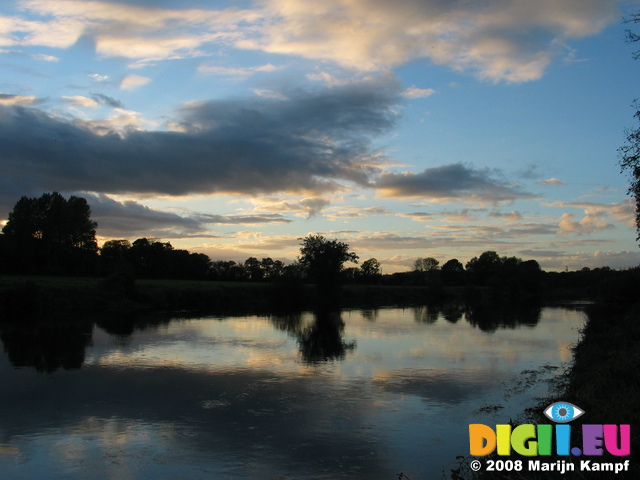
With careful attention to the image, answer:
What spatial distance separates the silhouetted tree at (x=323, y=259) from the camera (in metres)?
63.7

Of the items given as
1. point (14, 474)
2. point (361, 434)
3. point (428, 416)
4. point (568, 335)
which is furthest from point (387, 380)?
point (568, 335)

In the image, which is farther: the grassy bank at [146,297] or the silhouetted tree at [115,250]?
the silhouetted tree at [115,250]

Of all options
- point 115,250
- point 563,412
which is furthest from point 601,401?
point 115,250

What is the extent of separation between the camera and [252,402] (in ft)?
42.7

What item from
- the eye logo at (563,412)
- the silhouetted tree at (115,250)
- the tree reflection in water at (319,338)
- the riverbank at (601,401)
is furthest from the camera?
the silhouetted tree at (115,250)

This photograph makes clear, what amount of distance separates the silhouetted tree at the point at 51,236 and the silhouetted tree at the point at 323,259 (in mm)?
27902

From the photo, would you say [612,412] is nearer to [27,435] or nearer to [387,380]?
[387,380]

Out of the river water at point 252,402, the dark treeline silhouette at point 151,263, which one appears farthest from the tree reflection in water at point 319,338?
the dark treeline silhouette at point 151,263

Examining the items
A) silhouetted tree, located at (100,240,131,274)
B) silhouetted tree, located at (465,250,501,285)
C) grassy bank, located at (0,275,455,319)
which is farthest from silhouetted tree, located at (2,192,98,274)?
silhouetted tree, located at (465,250,501,285)

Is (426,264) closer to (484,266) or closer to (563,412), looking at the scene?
(484,266)

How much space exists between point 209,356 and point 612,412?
15457mm

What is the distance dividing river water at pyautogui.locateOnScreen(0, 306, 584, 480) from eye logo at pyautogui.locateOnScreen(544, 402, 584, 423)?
1703mm

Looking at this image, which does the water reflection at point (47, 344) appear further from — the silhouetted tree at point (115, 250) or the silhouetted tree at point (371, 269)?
the silhouetted tree at point (371, 269)

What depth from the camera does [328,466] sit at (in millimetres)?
8625
